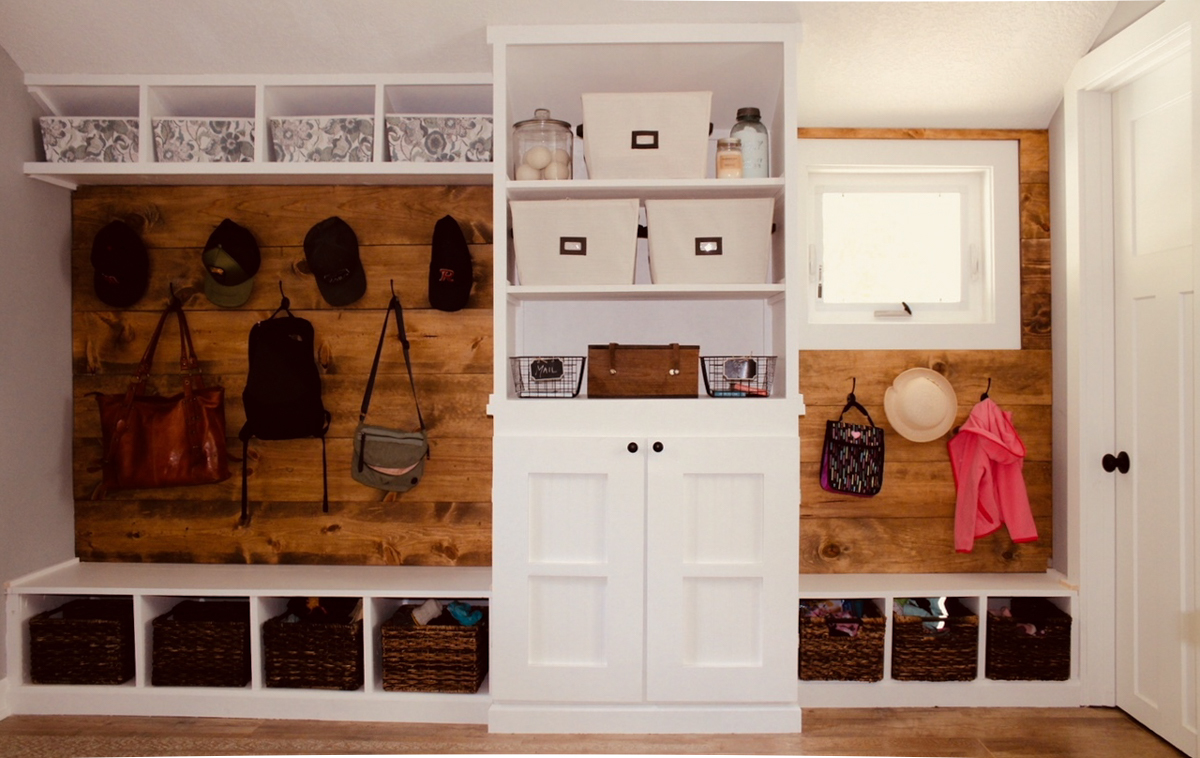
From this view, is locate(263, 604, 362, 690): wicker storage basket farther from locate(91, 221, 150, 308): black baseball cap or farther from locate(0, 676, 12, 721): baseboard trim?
locate(91, 221, 150, 308): black baseball cap

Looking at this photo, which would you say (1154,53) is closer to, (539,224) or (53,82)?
(539,224)

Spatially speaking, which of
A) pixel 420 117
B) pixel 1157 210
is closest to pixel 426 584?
pixel 420 117

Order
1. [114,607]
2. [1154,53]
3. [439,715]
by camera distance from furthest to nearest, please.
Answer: [114,607]
[439,715]
[1154,53]

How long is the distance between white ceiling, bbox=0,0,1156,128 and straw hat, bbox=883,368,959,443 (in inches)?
38.5

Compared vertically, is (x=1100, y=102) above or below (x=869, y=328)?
above

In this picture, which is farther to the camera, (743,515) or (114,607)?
(114,607)

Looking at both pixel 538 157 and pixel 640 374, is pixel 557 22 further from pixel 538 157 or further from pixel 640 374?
pixel 640 374

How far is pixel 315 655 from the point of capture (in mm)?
2498

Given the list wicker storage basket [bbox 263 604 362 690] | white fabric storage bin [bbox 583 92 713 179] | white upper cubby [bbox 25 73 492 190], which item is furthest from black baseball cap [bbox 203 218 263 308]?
white fabric storage bin [bbox 583 92 713 179]

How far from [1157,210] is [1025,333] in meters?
0.63

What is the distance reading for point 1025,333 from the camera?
2.83 meters

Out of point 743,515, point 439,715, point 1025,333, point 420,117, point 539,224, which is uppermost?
point 420,117

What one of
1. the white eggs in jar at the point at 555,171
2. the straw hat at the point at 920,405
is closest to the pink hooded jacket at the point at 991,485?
the straw hat at the point at 920,405

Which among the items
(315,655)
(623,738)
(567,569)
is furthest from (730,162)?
(315,655)
